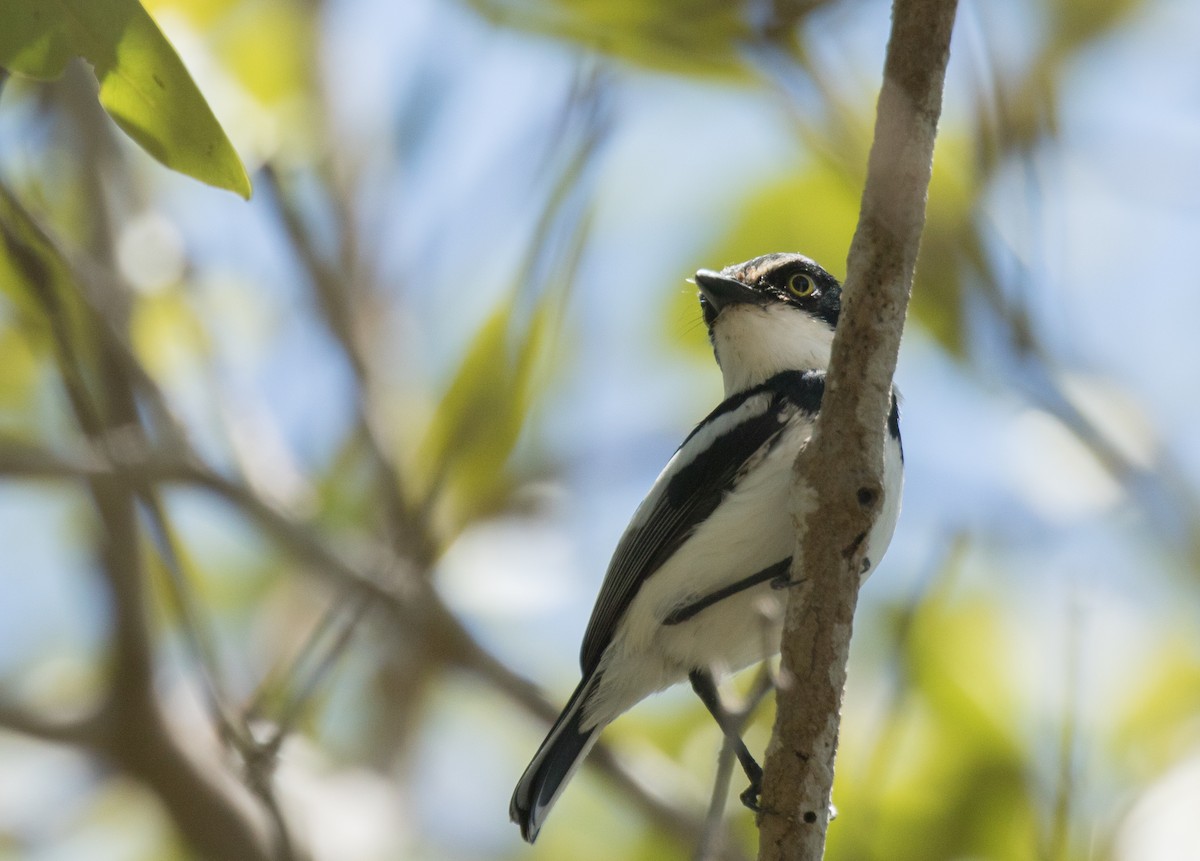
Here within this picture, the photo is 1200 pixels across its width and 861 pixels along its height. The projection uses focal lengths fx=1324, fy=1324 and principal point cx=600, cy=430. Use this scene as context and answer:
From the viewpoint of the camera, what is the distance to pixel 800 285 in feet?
14.1

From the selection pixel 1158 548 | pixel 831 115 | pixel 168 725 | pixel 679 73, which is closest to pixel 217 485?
pixel 168 725

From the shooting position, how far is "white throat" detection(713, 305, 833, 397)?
4043mm

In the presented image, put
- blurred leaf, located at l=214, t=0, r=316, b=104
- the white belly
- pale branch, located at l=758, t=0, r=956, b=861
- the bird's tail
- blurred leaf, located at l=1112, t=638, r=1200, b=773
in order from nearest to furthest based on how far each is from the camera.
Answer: pale branch, located at l=758, t=0, r=956, b=861 → the white belly → the bird's tail → blurred leaf, located at l=1112, t=638, r=1200, b=773 → blurred leaf, located at l=214, t=0, r=316, b=104

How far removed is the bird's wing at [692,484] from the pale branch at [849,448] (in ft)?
2.95

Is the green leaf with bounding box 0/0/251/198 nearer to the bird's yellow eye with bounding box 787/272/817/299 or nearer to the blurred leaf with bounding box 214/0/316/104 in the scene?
the bird's yellow eye with bounding box 787/272/817/299

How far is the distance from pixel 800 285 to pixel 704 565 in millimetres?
1161

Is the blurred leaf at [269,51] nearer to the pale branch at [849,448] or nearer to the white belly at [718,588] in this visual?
the white belly at [718,588]

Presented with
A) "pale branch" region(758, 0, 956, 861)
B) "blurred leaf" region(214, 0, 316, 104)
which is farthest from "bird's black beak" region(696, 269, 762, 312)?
"blurred leaf" region(214, 0, 316, 104)

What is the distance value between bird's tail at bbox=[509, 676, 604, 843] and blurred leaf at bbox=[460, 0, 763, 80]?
195 cm

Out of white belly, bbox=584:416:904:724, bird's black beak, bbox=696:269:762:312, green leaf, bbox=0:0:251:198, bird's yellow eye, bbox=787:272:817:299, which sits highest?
bird's yellow eye, bbox=787:272:817:299

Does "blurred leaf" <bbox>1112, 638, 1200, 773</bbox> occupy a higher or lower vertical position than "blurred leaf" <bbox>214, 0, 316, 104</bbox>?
lower

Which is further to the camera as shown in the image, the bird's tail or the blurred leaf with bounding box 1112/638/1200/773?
the blurred leaf with bounding box 1112/638/1200/773

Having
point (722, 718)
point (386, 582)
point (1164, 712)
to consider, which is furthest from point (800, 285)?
point (1164, 712)

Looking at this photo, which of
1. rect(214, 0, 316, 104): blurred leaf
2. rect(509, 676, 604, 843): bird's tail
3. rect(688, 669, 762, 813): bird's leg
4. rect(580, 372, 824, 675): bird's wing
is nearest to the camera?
rect(688, 669, 762, 813): bird's leg
